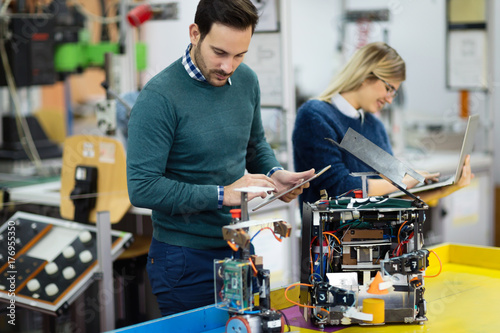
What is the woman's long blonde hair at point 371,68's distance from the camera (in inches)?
93.6

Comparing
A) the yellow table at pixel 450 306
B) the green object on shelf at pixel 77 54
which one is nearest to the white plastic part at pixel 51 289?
the yellow table at pixel 450 306

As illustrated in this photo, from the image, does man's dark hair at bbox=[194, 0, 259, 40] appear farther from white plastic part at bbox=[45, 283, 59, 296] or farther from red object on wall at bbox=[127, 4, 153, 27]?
red object on wall at bbox=[127, 4, 153, 27]

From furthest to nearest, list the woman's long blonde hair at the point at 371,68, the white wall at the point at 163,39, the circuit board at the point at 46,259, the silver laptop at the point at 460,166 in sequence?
the white wall at the point at 163,39 < the circuit board at the point at 46,259 < the woman's long blonde hair at the point at 371,68 < the silver laptop at the point at 460,166

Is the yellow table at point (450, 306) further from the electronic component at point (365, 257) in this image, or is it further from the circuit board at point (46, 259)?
the circuit board at point (46, 259)

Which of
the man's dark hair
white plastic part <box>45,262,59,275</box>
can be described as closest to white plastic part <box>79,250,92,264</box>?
white plastic part <box>45,262,59,275</box>

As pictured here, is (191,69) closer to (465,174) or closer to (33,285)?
(465,174)

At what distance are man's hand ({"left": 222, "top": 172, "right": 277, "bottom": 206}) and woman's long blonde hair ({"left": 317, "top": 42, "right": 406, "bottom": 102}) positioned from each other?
2.63 feet

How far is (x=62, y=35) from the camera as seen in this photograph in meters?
3.82

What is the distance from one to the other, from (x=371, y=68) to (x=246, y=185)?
932 mm

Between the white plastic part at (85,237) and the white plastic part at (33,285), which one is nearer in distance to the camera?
the white plastic part at (33,285)

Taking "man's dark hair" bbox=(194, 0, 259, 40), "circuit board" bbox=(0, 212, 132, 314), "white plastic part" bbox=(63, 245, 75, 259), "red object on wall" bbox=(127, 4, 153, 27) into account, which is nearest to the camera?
"man's dark hair" bbox=(194, 0, 259, 40)

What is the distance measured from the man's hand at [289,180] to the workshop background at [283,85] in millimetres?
618

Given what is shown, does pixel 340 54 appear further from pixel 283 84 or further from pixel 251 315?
pixel 251 315

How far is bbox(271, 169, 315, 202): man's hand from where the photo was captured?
1757mm
